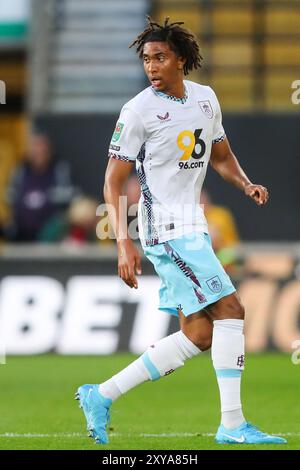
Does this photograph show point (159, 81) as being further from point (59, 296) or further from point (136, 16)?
point (136, 16)

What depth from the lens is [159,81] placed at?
7754mm

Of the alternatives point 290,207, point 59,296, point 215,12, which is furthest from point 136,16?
point 59,296

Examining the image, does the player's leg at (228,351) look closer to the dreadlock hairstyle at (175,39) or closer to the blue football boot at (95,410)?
the blue football boot at (95,410)

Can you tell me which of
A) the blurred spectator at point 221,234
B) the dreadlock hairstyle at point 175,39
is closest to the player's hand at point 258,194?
the dreadlock hairstyle at point 175,39

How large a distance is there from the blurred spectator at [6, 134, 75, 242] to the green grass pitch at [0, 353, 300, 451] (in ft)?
9.39

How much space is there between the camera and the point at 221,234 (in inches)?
616

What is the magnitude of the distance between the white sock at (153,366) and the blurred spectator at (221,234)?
705 cm

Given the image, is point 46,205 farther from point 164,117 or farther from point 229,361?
point 229,361

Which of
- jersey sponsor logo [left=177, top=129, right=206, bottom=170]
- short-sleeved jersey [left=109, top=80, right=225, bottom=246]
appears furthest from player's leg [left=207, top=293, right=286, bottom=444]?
jersey sponsor logo [left=177, top=129, right=206, bottom=170]

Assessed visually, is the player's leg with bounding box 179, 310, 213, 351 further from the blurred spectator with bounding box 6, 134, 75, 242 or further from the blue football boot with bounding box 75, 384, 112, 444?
the blurred spectator with bounding box 6, 134, 75, 242

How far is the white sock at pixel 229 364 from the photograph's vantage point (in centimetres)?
765

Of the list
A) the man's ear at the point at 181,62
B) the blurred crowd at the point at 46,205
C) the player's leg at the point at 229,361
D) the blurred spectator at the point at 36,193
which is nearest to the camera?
the player's leg at the point at 229,361

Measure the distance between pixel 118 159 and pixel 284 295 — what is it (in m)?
7.47

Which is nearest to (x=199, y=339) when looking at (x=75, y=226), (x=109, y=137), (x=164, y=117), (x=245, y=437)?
(x=245, y=437)
